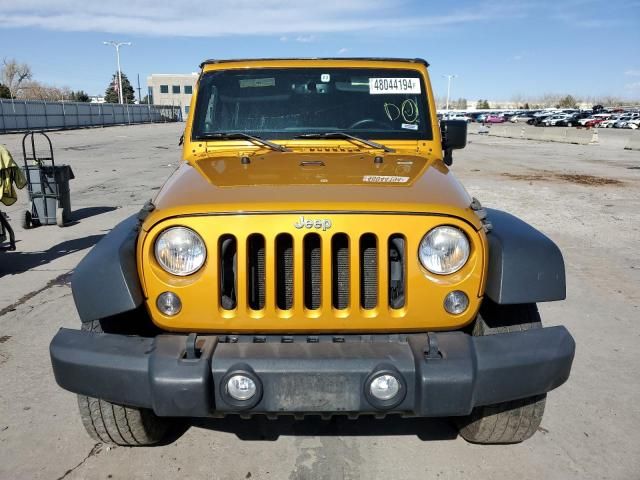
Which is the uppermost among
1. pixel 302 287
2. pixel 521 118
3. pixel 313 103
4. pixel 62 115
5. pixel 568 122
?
pixel 62 115

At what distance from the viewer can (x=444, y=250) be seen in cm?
237

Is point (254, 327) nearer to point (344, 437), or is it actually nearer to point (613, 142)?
point (344, 437)

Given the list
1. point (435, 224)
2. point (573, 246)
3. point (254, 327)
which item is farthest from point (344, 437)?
point (573, 246)

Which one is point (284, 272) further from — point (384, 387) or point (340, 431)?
point (340, 431)

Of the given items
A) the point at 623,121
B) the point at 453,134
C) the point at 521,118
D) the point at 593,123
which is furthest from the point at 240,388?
the point at 521,118

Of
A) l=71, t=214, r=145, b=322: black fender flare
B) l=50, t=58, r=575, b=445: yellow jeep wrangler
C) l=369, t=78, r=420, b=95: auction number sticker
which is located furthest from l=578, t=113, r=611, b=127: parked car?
l=71, t=214, r=145, b=322: black fender flare

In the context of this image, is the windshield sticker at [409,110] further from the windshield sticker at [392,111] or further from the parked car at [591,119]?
the parked car at [591,119]

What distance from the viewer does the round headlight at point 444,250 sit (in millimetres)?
2357

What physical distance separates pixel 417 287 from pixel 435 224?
0.27 m

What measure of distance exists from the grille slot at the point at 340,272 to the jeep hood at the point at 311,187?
0.58 ft

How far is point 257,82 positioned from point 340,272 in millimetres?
1942

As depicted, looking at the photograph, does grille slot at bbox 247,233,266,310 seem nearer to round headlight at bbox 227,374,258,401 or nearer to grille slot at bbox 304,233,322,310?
grille slot at bbox 304,233,322,310

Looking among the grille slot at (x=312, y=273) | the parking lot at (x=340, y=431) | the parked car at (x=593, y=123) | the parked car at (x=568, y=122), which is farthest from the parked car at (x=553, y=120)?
the grille slot at (x=312, y=273)

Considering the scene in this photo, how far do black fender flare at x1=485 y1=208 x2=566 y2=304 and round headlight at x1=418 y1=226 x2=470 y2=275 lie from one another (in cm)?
16
